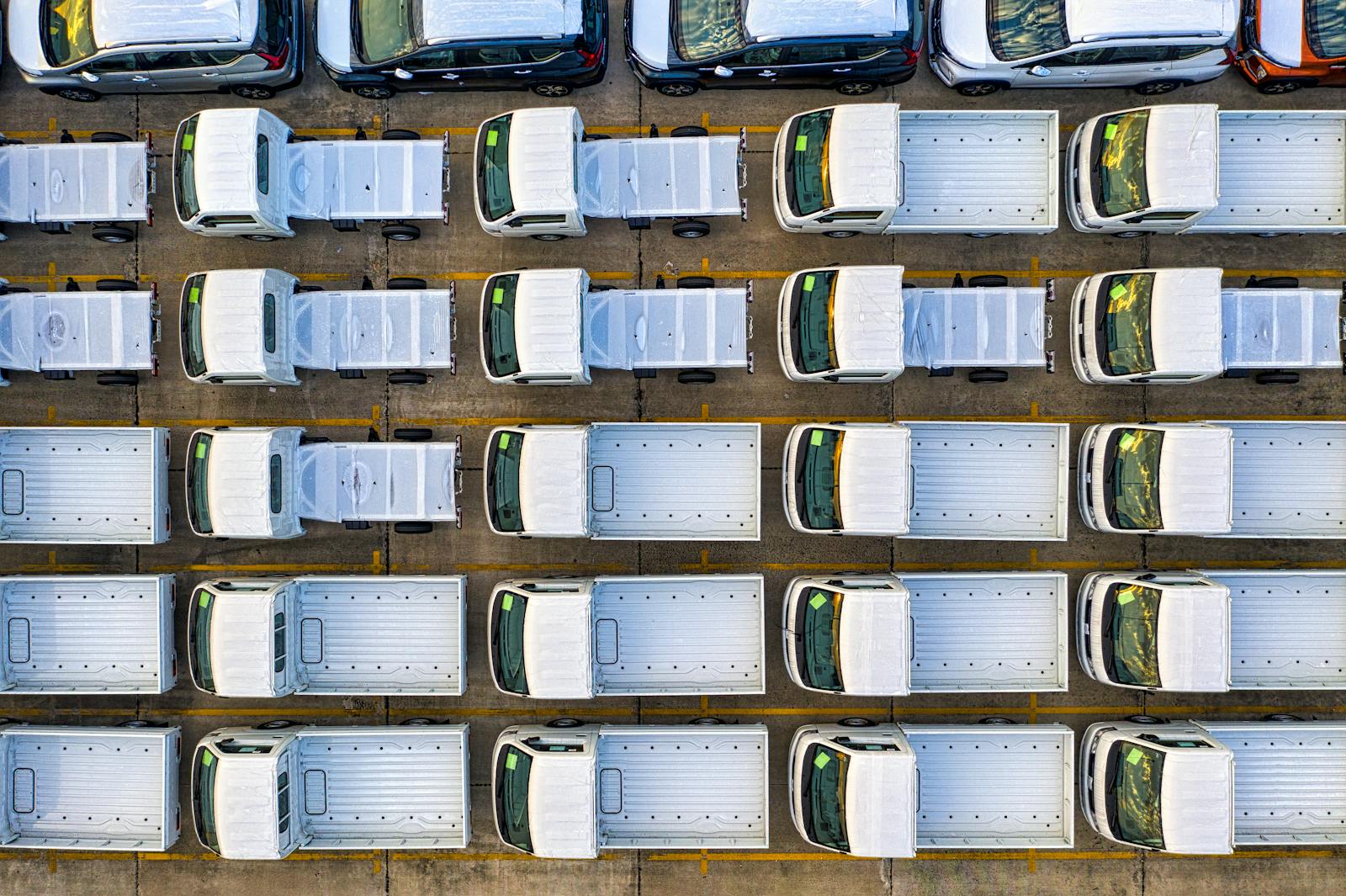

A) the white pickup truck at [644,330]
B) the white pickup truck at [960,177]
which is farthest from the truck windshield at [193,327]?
the white pickup truck at [960,177]

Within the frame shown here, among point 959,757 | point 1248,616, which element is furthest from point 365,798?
point 1248,616

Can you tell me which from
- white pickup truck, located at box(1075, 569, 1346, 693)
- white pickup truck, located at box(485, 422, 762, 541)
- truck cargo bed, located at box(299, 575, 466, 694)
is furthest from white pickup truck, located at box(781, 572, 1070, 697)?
truck cargo bed, located at box(299, 575, 466, 694)

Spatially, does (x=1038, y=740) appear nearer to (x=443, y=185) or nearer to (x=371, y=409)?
(x=371, y=409)

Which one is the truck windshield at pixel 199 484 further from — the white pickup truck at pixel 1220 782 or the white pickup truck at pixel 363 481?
the white pickup truck at pixel 1220 782

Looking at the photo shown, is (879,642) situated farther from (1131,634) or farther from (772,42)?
(772,42)

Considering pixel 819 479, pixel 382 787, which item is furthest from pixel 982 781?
pixel 382 787

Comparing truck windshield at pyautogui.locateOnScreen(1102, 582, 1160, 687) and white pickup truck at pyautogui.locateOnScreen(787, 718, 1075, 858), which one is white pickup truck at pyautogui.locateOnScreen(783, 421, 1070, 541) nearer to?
truck windshield at pyautogui.locateOnScreen(1102, 582, 1160, 687)
